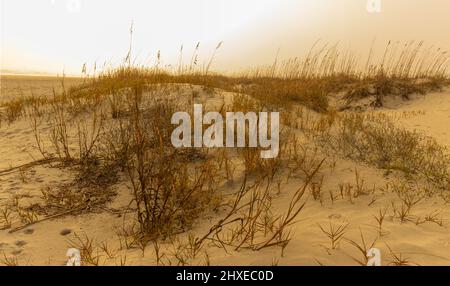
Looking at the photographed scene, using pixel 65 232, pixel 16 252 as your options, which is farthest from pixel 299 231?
pixel 16 252

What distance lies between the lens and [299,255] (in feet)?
6.25

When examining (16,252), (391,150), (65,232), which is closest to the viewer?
(16,252)

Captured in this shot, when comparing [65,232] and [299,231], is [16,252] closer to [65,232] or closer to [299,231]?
[65,232]

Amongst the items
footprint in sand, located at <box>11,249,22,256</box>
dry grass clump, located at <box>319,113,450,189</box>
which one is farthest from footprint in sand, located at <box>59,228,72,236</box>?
dry grass clump, located at <box>319,113,450,189</box>

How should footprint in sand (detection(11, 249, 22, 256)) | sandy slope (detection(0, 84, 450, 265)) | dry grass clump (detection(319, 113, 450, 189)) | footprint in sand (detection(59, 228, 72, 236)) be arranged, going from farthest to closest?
dry grass clump (detection(319, 113, 450, 189)) < footprint in sand (detection(59, 228, 72, 236)) < footprint in sand (detection(11, 249, 22, 256)) < sandy slope (detection(0, 84, 450, 265))

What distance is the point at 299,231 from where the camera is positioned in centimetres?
219

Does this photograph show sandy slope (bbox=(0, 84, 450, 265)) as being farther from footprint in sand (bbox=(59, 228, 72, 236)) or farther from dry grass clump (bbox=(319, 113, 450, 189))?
dry grass clump (bbox=(319, 113, 450, 189))

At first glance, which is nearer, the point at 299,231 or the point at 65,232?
the point at 299,231

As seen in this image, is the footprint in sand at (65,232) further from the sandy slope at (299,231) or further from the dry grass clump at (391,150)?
the dry grass clump at (391,150)

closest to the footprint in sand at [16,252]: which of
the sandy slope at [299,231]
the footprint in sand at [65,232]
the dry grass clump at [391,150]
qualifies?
the sandy slope at [299,231]

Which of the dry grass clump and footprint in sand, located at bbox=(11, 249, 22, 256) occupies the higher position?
the dry grass clump

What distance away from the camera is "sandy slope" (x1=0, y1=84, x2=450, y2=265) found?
192cm

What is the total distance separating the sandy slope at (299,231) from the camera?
1919mm
